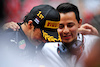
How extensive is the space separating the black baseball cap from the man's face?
7 centimetres

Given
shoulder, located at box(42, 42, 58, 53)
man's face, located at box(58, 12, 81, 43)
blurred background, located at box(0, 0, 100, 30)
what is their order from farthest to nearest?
1. blurred background, located at box(0, 0, 100, 30)
2. shoulder, located at box(42, 42, 58, 53)
3. man's face, located at box(58, 12, 81, 43)

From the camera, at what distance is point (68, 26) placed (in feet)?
3.52

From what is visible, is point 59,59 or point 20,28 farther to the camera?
point 59,59

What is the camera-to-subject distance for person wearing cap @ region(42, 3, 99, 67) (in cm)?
106

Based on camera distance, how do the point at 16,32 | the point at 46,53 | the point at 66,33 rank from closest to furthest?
1. the point at 16,32
2. the point at 66,33
3. the point at 46,53

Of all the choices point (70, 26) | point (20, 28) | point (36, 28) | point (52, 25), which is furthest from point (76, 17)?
point (20, 28)

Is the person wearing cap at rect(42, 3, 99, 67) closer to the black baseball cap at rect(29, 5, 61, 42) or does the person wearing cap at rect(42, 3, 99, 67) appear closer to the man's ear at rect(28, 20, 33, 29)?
the black baseball cap at rect(29, 5, 61, 42)

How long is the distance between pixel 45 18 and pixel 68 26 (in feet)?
0.66

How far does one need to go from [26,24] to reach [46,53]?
0.31 meters

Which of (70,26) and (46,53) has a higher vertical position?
(70,26)

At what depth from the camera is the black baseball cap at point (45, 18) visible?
96cm

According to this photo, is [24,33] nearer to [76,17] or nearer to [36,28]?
[36,28]

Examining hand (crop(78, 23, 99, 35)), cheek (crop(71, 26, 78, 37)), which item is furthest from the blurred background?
→ cheek (crop(71, 26, 78, 37))

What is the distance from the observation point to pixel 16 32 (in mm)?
944
